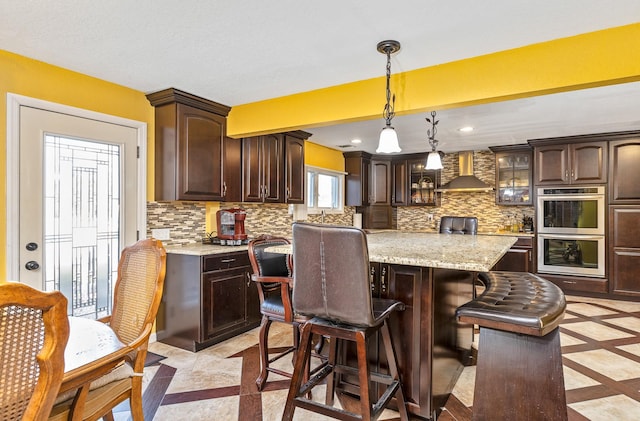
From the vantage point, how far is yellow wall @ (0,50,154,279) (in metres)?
2.34

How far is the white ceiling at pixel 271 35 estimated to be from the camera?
182cm

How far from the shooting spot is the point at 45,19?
77.4 inches

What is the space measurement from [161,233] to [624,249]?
5764 millimetres

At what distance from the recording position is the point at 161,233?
3.31m

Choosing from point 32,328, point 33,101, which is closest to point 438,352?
point 32,328

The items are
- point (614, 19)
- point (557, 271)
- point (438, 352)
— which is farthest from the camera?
point (557, 271)

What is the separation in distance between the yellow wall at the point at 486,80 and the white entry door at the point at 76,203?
1478 millimetres

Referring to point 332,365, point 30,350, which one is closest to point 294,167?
point 332,365

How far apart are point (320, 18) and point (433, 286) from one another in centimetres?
162

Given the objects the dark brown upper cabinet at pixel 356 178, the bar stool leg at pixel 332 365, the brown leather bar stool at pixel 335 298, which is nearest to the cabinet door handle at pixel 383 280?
the brown leather bar stool at pixel 335 298

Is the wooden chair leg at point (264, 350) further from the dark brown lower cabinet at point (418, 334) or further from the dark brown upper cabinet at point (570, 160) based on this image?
the dark brown upper cabinet at point (570, 160)

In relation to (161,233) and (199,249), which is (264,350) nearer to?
(199,249)

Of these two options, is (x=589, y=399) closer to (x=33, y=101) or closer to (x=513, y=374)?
(x=513, y=374)

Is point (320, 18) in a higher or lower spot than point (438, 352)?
higher
